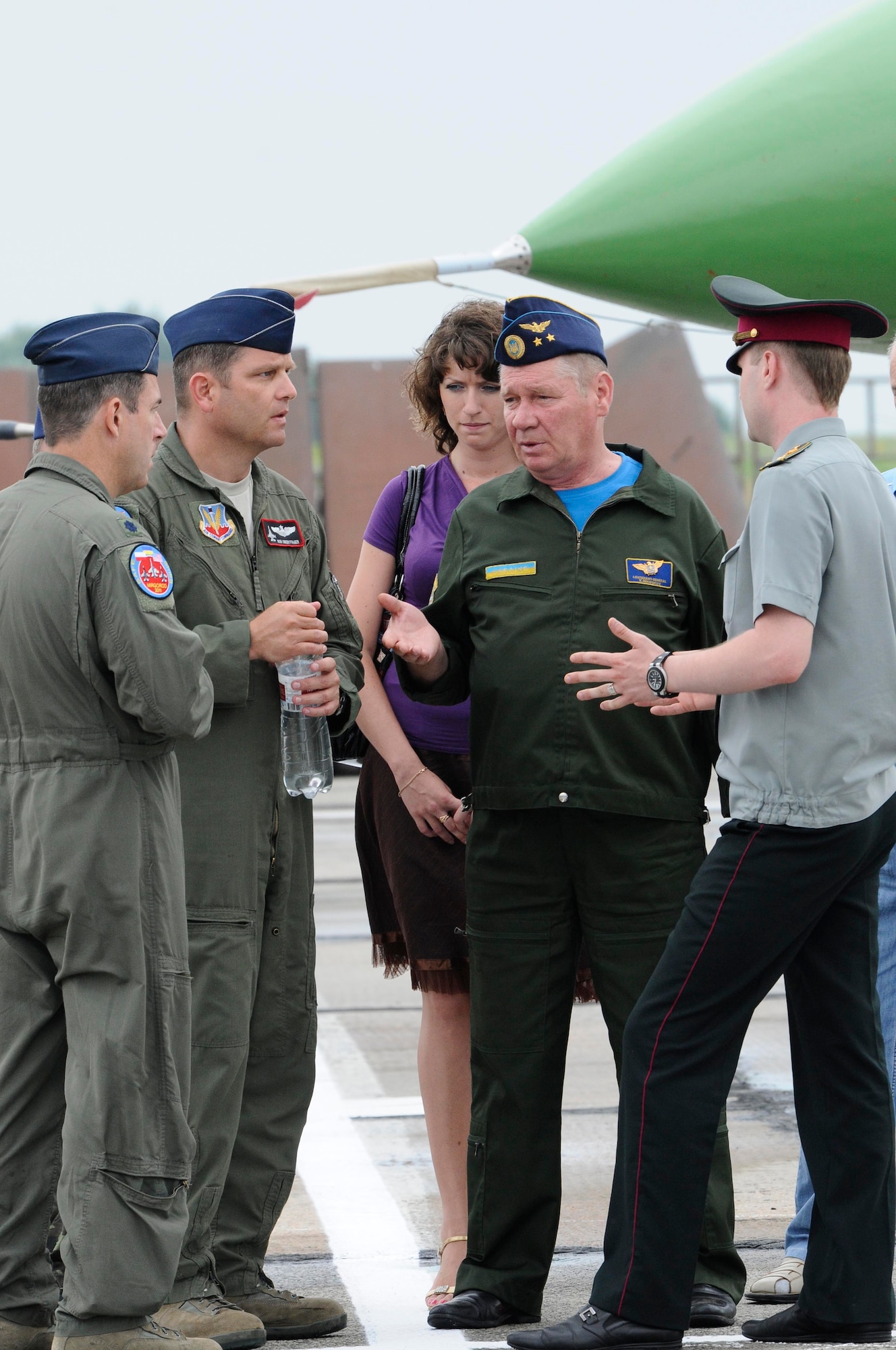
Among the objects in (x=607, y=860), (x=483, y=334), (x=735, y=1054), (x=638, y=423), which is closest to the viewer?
(x=735, y=1054)

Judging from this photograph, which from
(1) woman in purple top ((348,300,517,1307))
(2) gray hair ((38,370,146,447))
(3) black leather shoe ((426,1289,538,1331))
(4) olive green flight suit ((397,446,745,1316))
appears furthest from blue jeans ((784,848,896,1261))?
(2) gray hair ((38,370,146,447))

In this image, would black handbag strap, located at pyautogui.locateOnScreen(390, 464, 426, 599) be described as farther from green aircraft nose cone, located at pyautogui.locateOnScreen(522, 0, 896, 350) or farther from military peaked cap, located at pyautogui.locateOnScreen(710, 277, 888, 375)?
military peaked cap, located at pyautogui.locateOnScreen(710, 277, 888, 375)

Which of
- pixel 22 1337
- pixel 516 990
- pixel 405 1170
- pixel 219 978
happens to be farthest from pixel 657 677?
pixel 405 1170

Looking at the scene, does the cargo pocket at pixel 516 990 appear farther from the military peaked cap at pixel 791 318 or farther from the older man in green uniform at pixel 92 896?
the military peaked cap at pixel 791 318

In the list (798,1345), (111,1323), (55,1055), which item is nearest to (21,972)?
(55,1055)

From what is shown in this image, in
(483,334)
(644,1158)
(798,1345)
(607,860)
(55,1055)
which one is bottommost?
(798,1345)

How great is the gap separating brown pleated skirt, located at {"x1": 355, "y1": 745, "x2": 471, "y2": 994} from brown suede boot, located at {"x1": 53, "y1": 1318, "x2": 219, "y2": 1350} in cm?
102

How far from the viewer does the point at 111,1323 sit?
281 centimetres

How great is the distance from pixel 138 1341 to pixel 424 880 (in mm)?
1244

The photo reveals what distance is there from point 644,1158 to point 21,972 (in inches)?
46.1

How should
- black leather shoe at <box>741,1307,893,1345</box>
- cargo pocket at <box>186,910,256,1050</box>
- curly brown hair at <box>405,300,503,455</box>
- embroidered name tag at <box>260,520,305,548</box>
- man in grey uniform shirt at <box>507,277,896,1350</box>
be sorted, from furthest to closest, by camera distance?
1. curly brown hair at <box>405,300,503,455</box>
2. embroidered name tag at <box>260,520,305,548</box>
3. cargo pocket at <box>186,910,256,1050</box>
4. black leather shoe at <box>741,1307,893,1345</box>
5. man in grey uniform shirt at <box>507,277,896,1350</box>

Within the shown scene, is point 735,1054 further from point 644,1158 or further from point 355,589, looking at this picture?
point 355,589

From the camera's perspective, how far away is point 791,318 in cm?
296

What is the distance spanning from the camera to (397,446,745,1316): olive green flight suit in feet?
10.9
